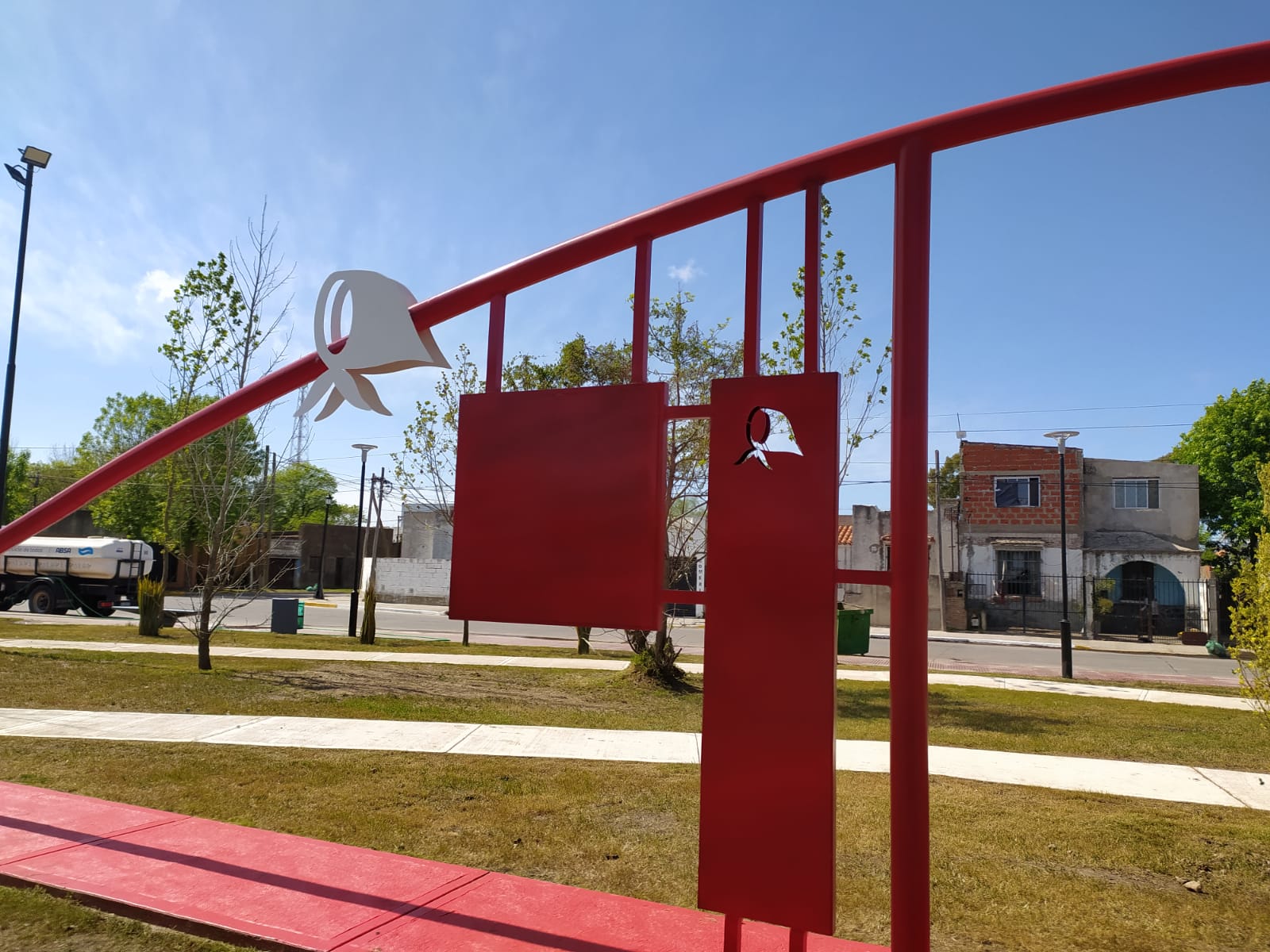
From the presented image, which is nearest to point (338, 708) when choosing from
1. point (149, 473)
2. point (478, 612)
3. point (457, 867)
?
point (457, 867)

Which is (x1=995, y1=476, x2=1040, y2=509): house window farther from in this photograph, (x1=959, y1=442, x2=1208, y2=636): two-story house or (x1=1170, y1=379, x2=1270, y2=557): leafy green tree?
(x1=1170, y1=379, x2=1270, y2=557): leafy green tree

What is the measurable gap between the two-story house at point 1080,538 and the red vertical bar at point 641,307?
3132 centimetres

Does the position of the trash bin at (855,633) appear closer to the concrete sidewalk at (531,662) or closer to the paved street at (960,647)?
the paved street at (960,647)

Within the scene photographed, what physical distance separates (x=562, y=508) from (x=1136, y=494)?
35.1m

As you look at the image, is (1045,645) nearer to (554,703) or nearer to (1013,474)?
(1013,474)

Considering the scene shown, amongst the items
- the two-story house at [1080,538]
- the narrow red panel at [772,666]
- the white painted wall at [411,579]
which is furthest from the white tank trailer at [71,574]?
the two-story house at [1080,538]

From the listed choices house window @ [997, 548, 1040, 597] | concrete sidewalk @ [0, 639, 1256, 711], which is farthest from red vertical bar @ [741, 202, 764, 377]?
house window @ [997, 548, 1040, 597]

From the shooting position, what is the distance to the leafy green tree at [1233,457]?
129ft

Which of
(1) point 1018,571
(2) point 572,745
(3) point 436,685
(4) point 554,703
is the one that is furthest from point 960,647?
(2) point 572,745

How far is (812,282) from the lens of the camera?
3.65 m

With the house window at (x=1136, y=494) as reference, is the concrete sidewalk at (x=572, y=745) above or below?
below

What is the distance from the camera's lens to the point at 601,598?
3.85m

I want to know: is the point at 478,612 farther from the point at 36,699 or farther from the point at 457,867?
the point at 36,699

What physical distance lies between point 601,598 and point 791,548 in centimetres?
95
